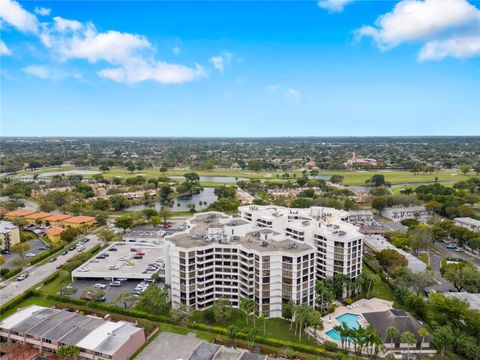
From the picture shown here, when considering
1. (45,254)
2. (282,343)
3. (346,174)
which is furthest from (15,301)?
(346,174)

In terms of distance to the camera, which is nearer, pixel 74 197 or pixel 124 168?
pixel 74 197

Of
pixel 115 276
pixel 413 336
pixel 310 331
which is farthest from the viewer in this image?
pixel 115 276

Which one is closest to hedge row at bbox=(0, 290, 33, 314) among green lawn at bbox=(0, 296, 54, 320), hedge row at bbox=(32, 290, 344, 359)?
green lawn at bbox=(0, 296, 54, 320)

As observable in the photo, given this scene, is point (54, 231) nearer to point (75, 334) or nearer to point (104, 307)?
point (104, 307)

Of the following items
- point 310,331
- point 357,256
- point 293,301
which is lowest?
point 310,331

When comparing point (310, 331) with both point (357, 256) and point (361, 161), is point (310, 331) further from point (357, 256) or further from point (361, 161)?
point (361, 161)

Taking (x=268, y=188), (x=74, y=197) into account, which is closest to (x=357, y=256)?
(x=268, y=188)

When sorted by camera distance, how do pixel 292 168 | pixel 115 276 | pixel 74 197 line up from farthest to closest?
pixel 292 168, pixel 74 197, pixel 115 276

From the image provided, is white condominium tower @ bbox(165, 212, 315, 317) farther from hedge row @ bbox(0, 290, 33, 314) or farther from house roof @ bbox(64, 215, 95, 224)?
house roof @ bbox(64, 215, 95, 224)
